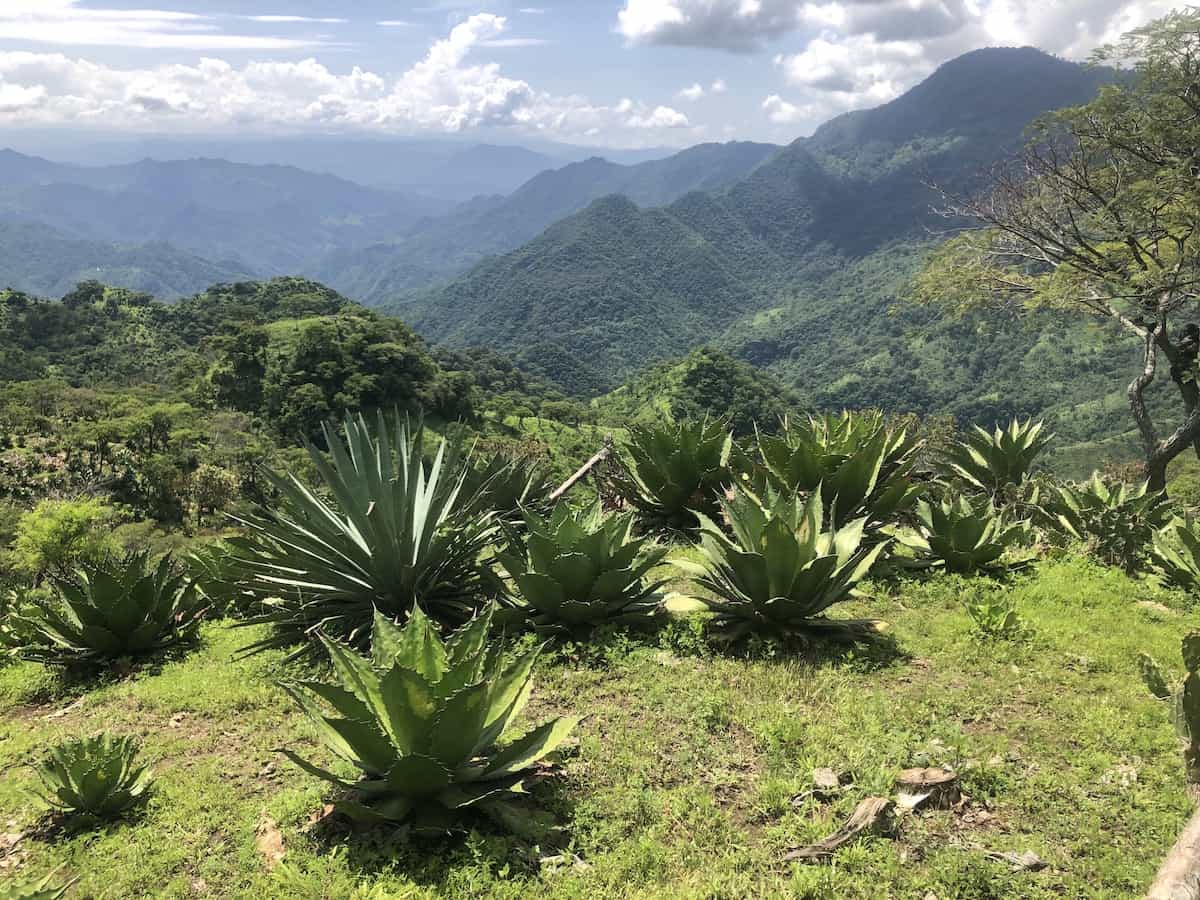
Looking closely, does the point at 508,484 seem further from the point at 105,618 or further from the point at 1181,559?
the point at 1181,559

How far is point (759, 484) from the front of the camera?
5.82 meters

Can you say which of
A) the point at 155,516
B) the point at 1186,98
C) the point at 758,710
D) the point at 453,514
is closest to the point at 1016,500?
the point at 758,710

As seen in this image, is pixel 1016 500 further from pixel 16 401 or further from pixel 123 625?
pixel 16 401

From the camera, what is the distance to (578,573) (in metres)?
4.45

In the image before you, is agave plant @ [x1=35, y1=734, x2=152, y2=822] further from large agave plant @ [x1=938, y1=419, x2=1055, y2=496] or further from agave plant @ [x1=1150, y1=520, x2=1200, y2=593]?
large agave plant @ [x1=938, y1=419, x2=1055, y2=496]

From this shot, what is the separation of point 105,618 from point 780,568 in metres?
4.75

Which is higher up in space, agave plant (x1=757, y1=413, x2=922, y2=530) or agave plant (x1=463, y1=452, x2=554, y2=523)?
agave plant (x1=757, y1=413, x2=922, y2=530)

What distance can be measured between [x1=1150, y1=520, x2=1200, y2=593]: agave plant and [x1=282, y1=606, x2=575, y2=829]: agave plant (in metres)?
5.14

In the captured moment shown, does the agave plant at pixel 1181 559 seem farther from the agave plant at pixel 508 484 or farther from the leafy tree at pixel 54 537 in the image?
the leafy tree at pixel 54 537

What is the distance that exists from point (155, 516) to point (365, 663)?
129ft

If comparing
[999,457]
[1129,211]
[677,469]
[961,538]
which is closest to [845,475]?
[961,538]

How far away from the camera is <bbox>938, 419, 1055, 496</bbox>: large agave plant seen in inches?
309

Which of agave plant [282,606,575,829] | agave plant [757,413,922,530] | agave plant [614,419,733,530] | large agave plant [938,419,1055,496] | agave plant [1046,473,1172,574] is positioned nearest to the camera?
agave plant [282,606,575,829]

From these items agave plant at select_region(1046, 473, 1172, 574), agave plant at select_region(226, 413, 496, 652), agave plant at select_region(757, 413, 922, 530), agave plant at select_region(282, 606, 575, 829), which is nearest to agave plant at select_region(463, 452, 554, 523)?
agave plant at select_region(226, 413, 496, 652)
